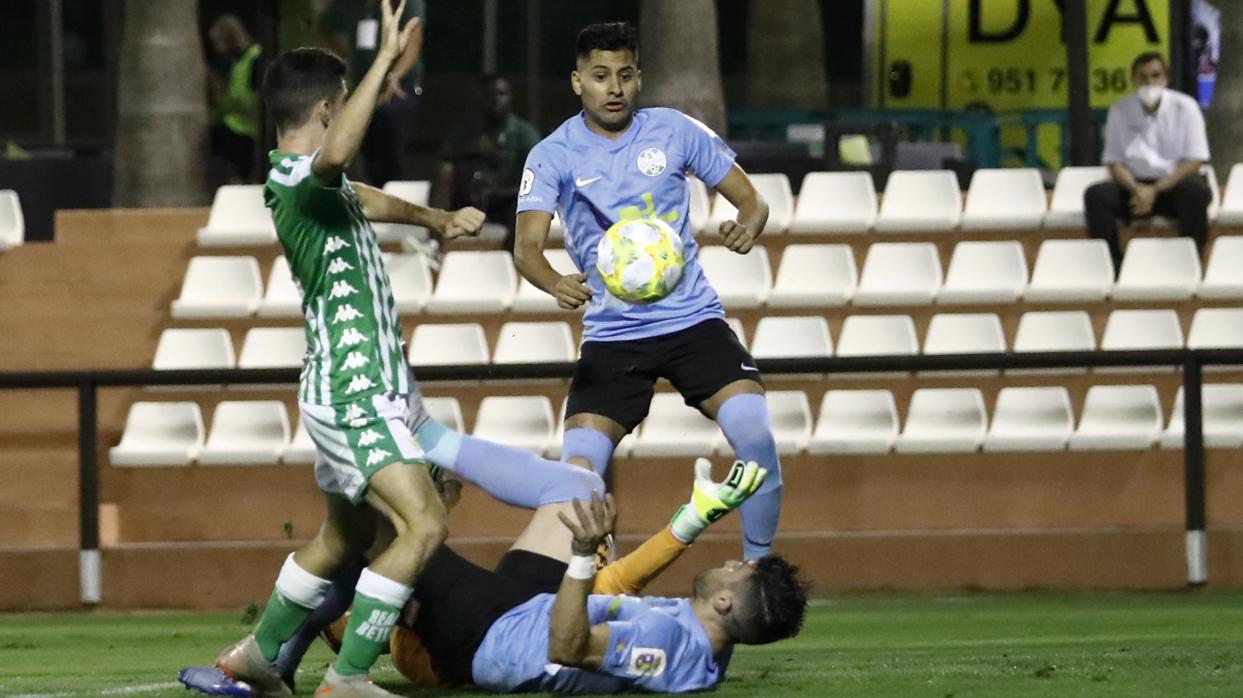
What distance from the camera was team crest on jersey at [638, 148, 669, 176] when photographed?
28.1ft

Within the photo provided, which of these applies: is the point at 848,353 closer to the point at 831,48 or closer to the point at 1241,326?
the point at 1241,326

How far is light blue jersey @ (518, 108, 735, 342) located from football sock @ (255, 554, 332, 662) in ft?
5.51

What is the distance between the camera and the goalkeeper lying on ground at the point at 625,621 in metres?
7.29

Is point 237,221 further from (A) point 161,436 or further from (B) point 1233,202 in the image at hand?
(B) point 1233,202

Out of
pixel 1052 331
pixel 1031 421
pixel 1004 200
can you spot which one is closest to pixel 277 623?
→ pixel 1031 421

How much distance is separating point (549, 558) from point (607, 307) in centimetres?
124

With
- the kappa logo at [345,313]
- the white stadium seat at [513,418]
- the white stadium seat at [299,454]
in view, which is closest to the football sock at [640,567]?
the kappa logo at [345,313]

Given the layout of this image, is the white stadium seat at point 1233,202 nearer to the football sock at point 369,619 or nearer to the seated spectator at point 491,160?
the seated spectator at point 491,160

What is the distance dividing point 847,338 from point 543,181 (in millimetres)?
5535

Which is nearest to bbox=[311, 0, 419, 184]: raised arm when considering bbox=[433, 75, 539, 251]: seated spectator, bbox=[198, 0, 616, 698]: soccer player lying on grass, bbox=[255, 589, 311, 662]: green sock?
bbox=[198, 0, 616, 698]: soccer player lying on grass

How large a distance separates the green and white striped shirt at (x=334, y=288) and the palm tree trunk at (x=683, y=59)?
9.53m

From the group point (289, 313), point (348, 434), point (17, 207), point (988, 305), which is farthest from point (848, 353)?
point (348, 434)

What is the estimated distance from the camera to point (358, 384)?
710 centimetres

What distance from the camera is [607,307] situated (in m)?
8.62
